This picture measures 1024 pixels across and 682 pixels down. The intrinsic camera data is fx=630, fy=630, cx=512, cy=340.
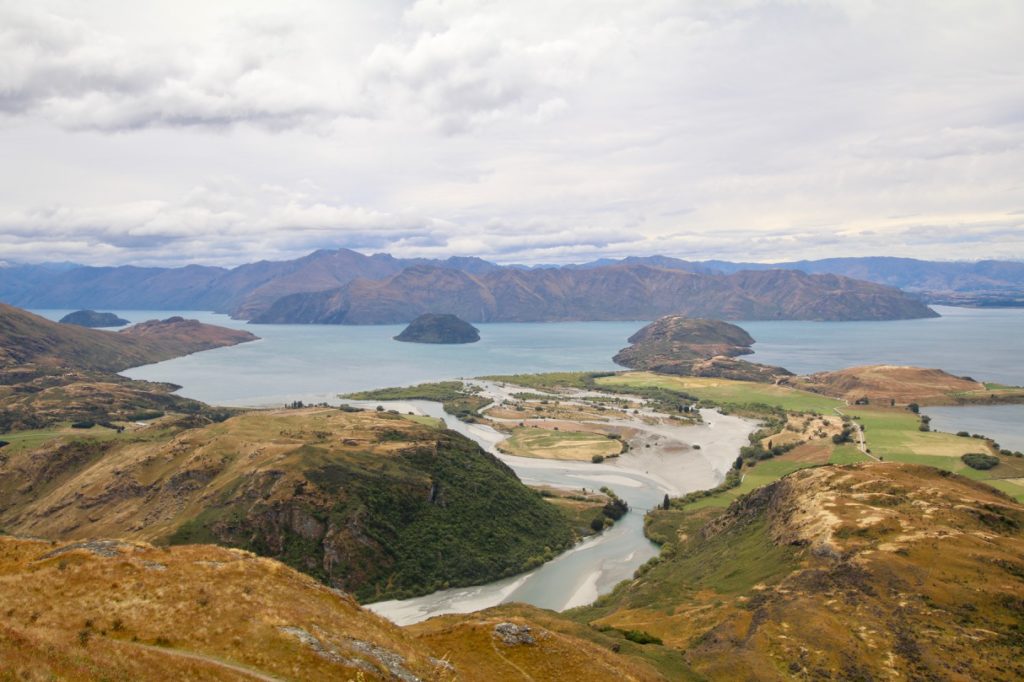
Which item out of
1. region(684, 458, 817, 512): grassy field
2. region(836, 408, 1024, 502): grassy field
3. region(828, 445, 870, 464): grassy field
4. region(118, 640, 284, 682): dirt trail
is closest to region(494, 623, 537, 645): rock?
region(118, 640, 284, 682): dirt trail

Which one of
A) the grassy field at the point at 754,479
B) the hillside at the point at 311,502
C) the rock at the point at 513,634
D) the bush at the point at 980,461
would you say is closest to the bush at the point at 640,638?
the rock at the point at 513,634

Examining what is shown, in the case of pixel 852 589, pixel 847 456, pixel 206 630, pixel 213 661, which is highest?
pixel 213 661

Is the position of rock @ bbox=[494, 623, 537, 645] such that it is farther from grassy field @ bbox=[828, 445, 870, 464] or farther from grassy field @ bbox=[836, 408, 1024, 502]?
grassy field @ bbox=[828, 445, 870, 464]

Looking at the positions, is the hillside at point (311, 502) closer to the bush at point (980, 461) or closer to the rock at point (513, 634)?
the rock at point (513, 634)

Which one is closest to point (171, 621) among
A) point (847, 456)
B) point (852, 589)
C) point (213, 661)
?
point (213, 661)

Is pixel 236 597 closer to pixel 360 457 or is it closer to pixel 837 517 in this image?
pixel 837 517

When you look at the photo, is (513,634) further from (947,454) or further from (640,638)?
(947,454)

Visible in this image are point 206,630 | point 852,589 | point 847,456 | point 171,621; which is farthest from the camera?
point 847,456
